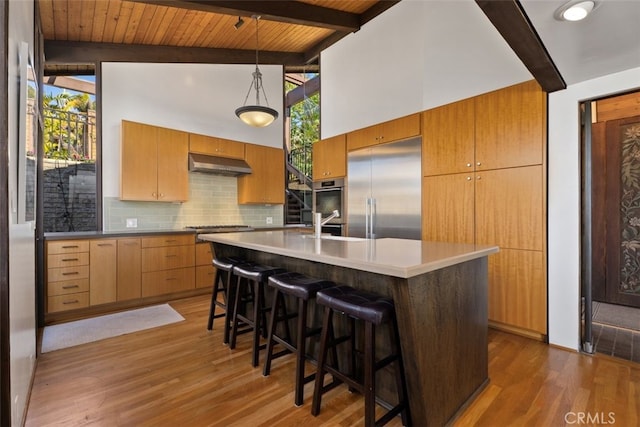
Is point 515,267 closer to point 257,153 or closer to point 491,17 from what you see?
point 491,17

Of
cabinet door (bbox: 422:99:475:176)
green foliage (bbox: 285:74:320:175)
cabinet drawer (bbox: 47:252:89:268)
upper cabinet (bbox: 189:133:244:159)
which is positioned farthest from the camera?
green foliage (bbox: 285:74:320:175)

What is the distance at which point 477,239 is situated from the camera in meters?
3.13

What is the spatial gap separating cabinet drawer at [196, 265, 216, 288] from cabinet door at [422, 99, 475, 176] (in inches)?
126

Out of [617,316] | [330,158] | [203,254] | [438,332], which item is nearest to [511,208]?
[438,332]

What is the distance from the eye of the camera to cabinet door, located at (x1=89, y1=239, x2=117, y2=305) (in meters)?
3.52

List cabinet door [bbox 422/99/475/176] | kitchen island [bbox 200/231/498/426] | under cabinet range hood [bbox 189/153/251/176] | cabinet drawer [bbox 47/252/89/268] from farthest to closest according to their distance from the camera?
under cabinet range hood [bbox 189/153/251/176] → cabinet drawer [bbox 47/252/89/268] → cabinet door [bbox 422/99/475/176] → kitchen island [bbox 200/231/498/426]

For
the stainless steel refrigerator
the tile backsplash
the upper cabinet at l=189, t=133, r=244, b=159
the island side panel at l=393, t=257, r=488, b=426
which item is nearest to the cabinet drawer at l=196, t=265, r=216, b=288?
the tile backsplash

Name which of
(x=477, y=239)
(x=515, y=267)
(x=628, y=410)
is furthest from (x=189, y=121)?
(x=628, y=410)

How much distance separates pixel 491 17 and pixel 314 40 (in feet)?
13.8

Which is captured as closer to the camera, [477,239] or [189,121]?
[477,239]

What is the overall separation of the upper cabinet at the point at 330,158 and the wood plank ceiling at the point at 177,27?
157 centimetres

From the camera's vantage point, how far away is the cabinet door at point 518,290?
8.97 feet

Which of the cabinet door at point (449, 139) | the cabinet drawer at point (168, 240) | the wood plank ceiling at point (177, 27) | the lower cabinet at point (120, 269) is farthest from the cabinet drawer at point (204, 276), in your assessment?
the cabinet door at point (449, 139)

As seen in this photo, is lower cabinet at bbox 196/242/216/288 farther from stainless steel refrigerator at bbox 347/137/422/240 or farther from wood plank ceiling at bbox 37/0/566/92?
wood plank ceiling at bbox 37/0/566/92
